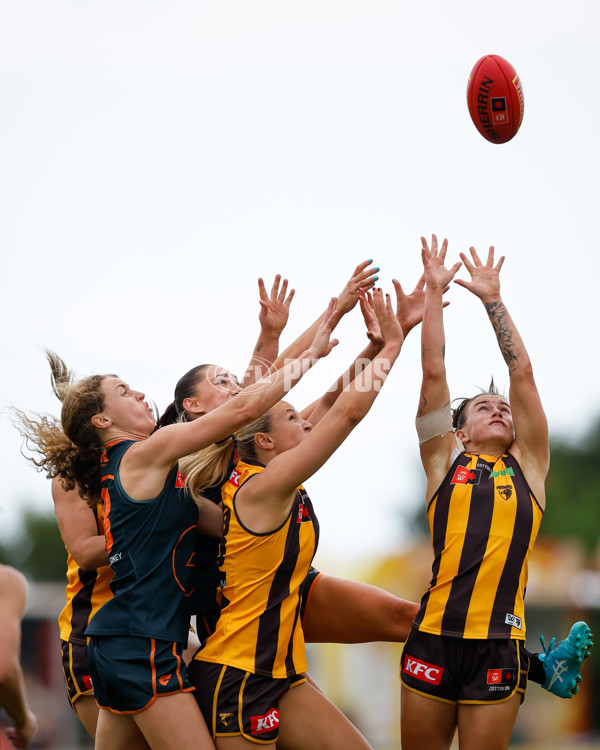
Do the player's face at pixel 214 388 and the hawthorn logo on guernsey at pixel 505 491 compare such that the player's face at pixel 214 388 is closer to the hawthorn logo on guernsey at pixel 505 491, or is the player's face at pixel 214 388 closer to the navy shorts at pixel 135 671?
the navy shorts at pixel 135 671

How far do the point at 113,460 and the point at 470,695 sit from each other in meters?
2.18

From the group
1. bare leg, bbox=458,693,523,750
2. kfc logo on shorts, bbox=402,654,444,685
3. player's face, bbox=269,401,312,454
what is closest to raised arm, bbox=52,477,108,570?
player's face, bbox=269,401,312,454

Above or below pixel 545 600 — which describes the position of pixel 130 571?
above

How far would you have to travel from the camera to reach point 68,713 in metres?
21.7

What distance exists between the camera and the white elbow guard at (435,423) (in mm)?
5250

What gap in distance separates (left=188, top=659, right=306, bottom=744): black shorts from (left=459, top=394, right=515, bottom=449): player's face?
1.83 meters

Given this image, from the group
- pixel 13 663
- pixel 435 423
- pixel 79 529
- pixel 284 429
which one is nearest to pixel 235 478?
pixel 284 429

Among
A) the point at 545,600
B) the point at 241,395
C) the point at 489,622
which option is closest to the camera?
the point at 241,395

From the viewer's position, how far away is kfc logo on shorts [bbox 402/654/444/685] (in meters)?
4.83

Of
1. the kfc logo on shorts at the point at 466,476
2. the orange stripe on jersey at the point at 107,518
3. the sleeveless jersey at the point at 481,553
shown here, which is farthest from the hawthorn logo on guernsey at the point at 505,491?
the orange stripe on jersey at the point at 107,518

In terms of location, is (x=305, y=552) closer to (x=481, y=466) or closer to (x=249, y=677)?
(x=249, y=677)

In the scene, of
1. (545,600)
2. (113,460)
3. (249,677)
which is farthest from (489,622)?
(545,600)

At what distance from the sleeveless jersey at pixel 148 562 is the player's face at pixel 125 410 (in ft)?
1.25

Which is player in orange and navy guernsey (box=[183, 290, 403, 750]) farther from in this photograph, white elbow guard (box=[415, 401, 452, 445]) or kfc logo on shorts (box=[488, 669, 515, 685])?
kfc logo on shorts (box=[488, 669, 515, 685])
